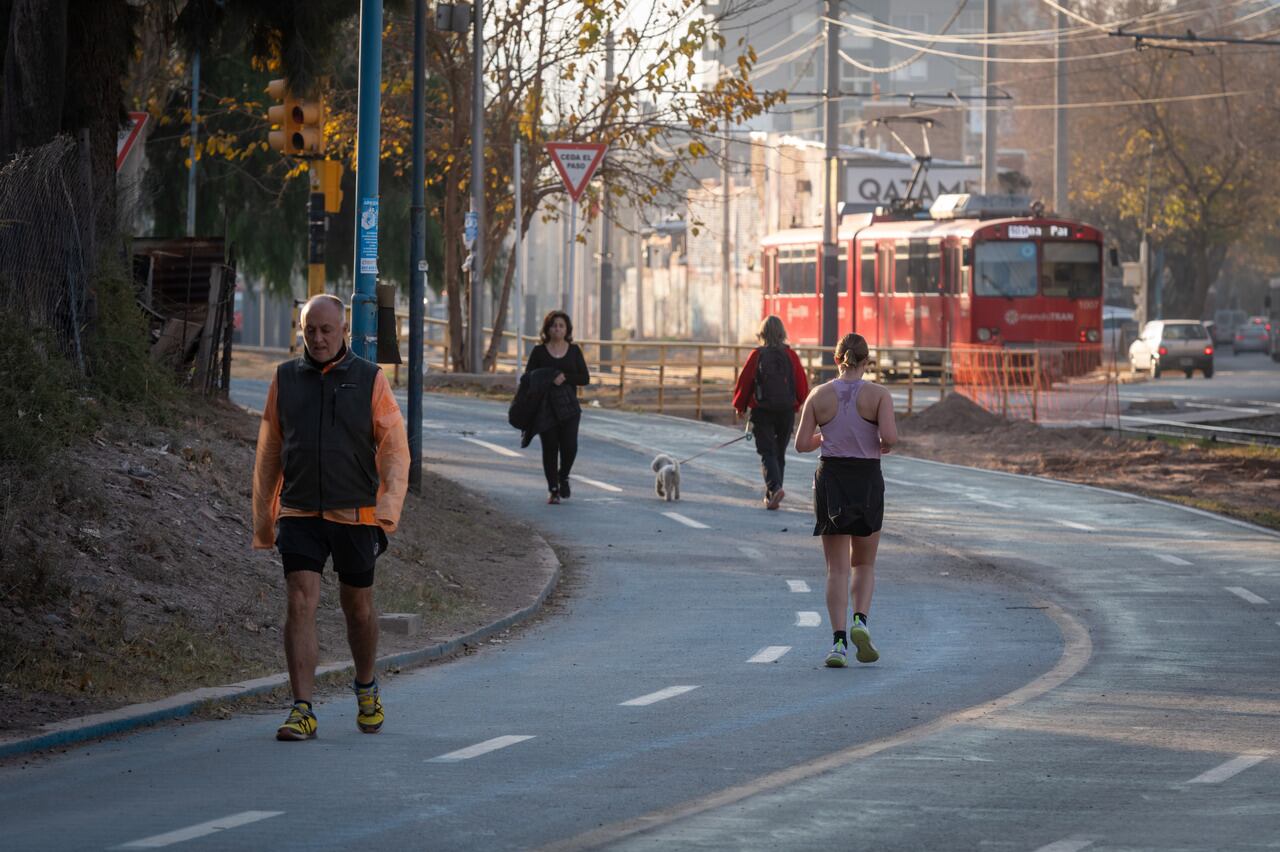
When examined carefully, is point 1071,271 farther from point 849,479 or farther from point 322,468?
point 322,468

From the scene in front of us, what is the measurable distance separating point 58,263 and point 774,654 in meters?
6.05

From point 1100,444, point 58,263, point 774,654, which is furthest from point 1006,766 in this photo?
point 1100,444

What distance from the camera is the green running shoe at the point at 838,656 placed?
37.7ft

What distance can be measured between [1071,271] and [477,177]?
1526 centimetres

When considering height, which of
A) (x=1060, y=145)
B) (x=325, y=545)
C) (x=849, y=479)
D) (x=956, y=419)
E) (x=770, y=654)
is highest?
(x=1060, y=145)

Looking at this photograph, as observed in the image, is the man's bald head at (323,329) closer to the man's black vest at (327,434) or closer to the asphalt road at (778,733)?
the man's black vest at (327,434)

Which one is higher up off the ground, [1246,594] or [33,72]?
[33,72]

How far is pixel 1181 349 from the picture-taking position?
5478 centimetres

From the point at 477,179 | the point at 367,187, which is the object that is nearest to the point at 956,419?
the point at 477,179

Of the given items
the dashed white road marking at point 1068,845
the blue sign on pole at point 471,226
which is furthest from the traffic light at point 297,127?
the blue sign on pole at point 471,226

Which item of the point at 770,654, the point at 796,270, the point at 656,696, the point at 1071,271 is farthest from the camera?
the point at 796,270

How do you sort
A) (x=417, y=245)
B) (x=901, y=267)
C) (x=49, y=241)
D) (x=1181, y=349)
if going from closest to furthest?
(x=49, y=241)
(x=417, y=245)
(x=901, y=267)
(x=1181, y=349)

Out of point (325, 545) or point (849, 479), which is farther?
point (849, 479)

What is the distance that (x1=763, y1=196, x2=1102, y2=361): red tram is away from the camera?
41.9 meters
